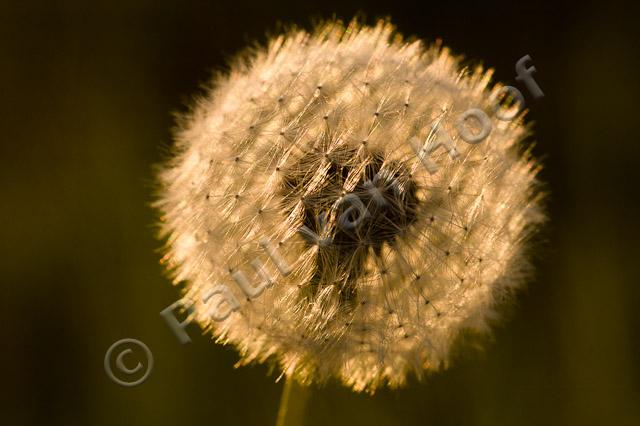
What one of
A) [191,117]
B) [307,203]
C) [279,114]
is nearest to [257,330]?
[307,203]

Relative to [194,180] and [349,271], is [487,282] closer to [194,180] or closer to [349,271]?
[349,271]

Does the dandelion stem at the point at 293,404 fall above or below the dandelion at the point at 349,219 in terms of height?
below

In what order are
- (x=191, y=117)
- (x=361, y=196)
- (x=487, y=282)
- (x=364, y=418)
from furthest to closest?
1. (x=364, y=418)
2. (x=191, y=117)
3. (x=487, y=282)
4. (x=361, y=196)

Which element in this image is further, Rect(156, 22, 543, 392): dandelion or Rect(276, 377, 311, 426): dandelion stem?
Rect(276, 377, 311, 426): dandelion stem

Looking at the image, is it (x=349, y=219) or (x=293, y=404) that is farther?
(x=293, y=404)

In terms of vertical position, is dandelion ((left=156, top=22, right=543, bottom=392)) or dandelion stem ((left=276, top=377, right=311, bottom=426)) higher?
dandelion ((left=156, top=22, right=543, bottom=392))
